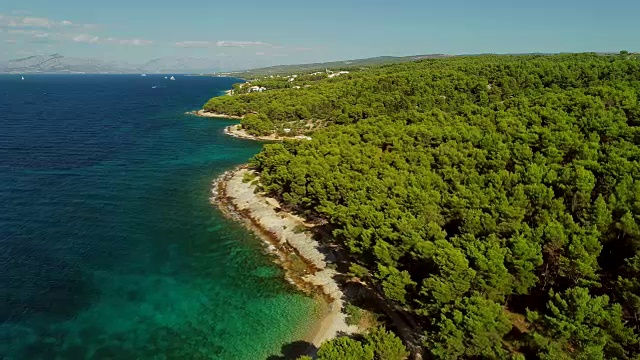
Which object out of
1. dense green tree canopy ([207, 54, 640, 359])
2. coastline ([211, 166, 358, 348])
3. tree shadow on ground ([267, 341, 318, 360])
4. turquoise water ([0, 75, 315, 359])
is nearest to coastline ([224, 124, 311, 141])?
turquoise water ([0, 75, 315, 359])

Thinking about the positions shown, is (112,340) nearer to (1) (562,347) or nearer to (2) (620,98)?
(1) (562,347)

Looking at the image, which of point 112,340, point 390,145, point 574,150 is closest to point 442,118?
point 390,145

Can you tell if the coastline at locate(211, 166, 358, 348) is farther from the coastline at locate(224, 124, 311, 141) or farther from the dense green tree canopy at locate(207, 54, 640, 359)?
the coastline at locate(224, 124, 311, 141)

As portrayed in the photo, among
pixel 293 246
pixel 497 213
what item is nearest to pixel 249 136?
pixel 293 246

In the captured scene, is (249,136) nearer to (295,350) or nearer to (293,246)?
(293,246)

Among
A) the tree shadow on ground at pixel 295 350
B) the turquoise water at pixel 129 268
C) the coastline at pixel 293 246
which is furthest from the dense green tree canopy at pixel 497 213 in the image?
the turquoise water at pixel 129 268
